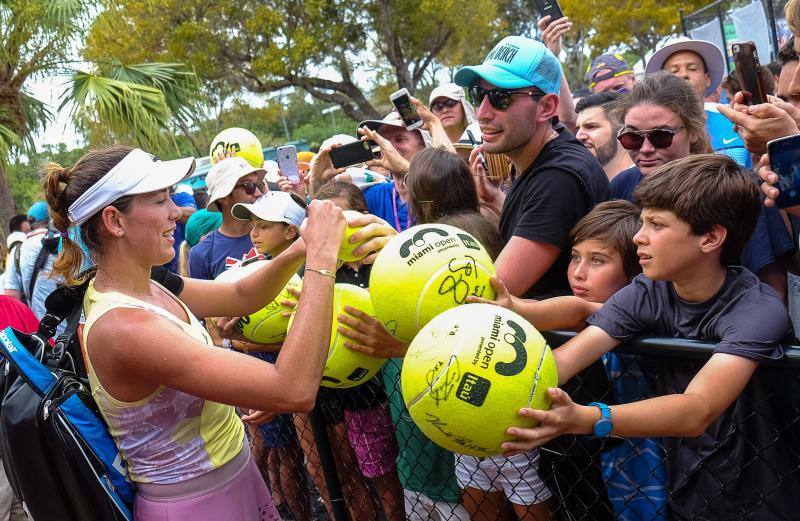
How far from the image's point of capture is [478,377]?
1921 millimetres

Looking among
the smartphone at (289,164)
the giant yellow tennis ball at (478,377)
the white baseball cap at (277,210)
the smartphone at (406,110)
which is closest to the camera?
the giant yellow tennis ball at (478,377)

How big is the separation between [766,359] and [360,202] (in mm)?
2821

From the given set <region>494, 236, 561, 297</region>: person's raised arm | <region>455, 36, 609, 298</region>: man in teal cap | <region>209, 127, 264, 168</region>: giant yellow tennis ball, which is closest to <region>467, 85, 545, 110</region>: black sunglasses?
<region>455, 36, 609, 298</region>: man in teal cap

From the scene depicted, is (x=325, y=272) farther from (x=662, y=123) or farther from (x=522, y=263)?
(x=662, y=123)

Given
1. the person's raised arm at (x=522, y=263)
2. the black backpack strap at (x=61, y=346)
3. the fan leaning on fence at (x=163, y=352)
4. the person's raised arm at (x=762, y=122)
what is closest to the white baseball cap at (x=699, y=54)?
the person's raised arm at (x=762, y=122)

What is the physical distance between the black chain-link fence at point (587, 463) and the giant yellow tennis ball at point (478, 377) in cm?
53

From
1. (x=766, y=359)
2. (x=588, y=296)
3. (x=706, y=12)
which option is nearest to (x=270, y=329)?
(x=588, y=296)

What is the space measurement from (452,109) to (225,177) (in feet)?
6.49

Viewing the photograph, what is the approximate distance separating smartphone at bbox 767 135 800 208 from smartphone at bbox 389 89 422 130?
3.09m

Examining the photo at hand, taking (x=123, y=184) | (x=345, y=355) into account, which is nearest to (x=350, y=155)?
(x=345, y=355)

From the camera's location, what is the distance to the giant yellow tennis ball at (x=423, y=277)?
7.64 ft

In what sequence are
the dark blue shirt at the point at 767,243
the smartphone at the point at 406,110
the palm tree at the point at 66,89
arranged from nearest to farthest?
the dark blue shirt at the point at 767,243 < the smartphone at the point at 406,110 < the palm tree at the point at 66,89

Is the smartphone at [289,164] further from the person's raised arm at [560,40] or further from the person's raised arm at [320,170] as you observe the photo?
the person's raised arm at [560,40]

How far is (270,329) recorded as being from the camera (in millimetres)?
3434
